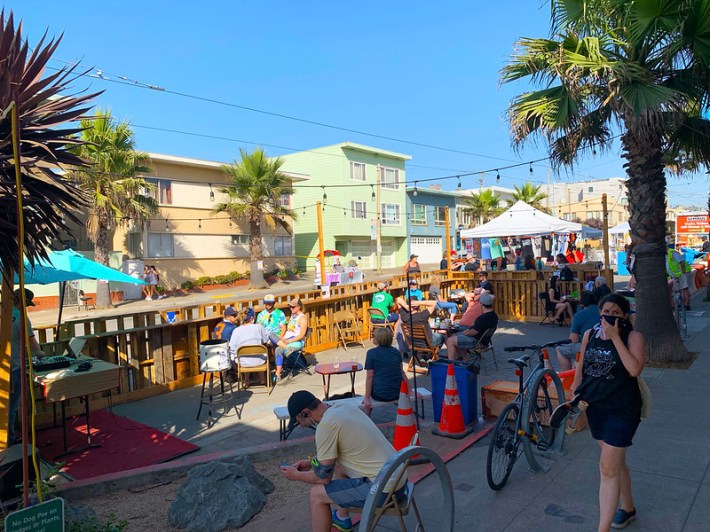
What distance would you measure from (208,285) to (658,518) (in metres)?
28.1

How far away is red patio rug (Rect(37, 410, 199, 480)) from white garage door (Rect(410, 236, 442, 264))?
42071 millimetres

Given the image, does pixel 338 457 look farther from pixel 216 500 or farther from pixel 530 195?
pixel 530 195

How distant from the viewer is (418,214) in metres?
47.8

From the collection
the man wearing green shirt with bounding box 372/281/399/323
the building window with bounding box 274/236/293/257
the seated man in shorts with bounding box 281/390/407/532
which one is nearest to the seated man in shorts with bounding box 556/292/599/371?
the seated man in shorts with bounding box 281/390/407/532

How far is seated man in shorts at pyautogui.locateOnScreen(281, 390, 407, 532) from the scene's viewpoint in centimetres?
307

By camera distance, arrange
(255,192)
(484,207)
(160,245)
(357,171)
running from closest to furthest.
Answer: (160,245) < (255,192) < (357,171) < (484,207)

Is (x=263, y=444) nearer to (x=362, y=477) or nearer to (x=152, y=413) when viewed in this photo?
(x=152, y=413)

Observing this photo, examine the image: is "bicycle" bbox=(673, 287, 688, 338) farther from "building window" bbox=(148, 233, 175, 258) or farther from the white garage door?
the white garage door

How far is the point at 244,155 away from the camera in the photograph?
28.6 meters

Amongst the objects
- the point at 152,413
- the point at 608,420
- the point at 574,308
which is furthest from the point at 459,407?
the point at 574,308

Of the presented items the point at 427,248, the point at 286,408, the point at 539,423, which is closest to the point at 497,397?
the point at 539,423

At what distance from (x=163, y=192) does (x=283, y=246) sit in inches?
380

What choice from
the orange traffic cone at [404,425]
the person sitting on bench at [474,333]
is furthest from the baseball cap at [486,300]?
the orange traffic cone at [404,425]

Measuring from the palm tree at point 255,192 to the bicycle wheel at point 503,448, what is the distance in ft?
84.9
